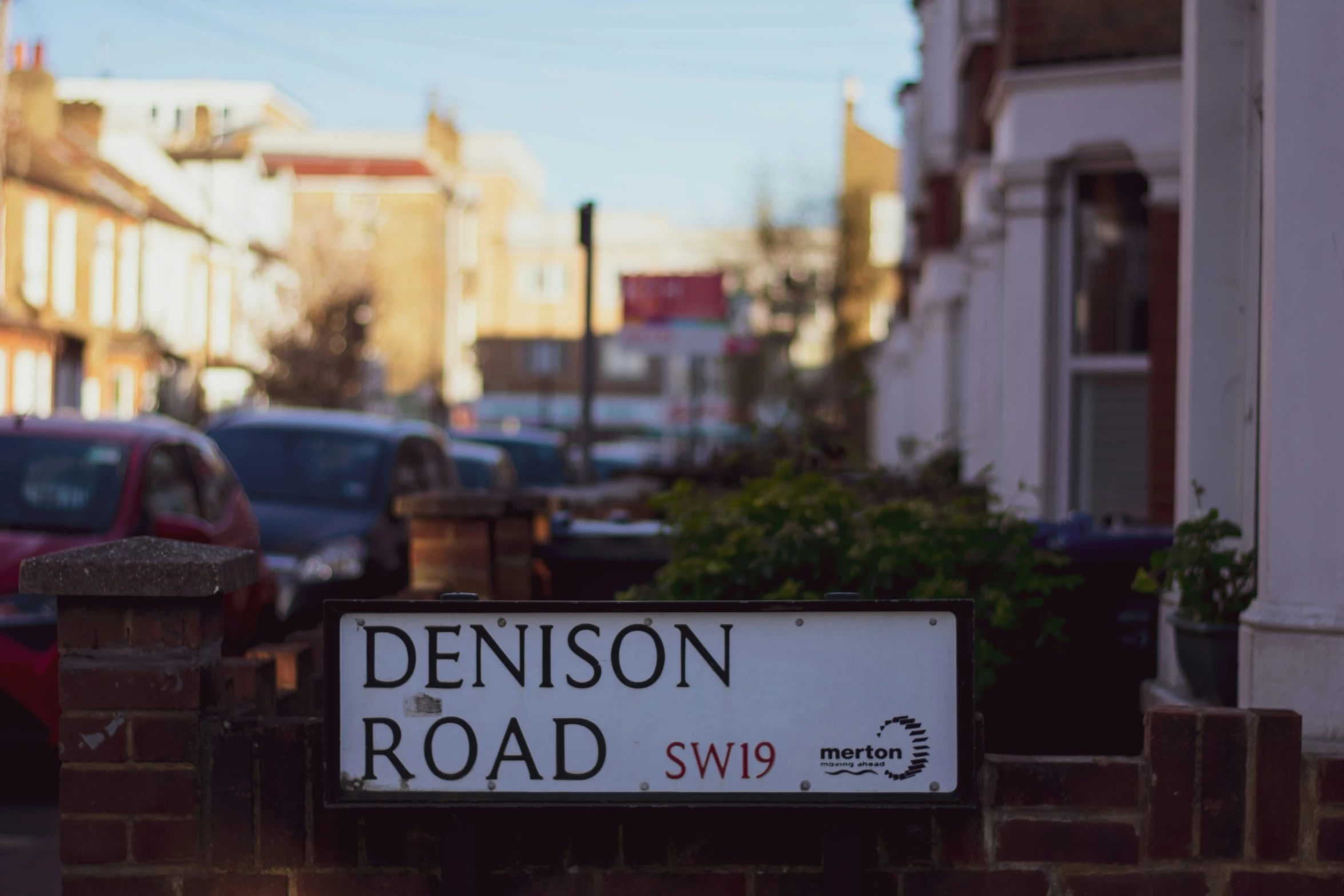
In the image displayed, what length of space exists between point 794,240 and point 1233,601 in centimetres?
3843

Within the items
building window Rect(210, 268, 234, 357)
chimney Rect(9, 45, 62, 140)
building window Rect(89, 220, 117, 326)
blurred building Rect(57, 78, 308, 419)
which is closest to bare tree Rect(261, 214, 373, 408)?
blurred building Rect(57, 78, 308, 419)

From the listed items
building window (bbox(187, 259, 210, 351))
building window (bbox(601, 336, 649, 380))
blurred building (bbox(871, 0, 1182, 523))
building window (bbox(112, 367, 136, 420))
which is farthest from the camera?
building window (bbox(601, 336, 649, 380))

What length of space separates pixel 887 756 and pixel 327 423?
10.2 metres

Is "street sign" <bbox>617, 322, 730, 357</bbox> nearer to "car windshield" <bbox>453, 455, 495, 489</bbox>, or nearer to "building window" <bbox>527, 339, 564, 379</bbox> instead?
"car windshield" <bbox>453, 455, 495, 489</bbox>

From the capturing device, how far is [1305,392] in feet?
14.3

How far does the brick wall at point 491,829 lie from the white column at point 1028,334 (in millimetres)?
6337

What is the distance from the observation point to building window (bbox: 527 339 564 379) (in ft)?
249

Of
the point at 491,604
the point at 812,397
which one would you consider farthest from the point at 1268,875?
the point at 812,397

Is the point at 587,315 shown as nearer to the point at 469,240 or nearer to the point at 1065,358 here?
the point at 1065,358

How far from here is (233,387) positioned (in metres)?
50.2

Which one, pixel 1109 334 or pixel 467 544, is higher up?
pixel 1109 334

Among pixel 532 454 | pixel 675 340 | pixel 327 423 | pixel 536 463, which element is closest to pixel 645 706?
pixel 327 423

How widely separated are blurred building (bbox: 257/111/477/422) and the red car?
49.8 metres

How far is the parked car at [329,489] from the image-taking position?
10.7 meters
